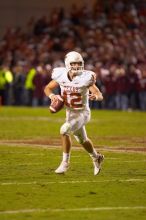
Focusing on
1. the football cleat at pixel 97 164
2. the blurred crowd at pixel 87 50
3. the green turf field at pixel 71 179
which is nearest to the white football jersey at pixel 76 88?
the football cleat at pixel 97 164

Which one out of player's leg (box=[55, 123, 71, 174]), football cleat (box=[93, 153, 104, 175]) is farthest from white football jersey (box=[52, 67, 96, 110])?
football cleat (box=[93, 153, 104, 175])

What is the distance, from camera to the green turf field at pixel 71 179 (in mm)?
8133

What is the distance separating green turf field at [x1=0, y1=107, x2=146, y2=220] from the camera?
26.7ft

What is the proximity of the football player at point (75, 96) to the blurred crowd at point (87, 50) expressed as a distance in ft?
56.4

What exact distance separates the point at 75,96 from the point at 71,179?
1062mm

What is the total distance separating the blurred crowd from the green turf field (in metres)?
10.2

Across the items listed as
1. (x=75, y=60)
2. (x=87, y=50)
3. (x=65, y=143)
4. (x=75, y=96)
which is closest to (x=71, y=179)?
(x=65, y=143)

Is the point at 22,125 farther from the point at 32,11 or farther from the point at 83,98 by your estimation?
the point at 32,11

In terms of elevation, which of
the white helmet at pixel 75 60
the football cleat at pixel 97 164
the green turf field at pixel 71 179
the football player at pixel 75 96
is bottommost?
the green turf field at pixel 71 179

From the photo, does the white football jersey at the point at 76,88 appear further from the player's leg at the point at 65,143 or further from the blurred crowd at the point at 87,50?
the blurred crowd at the point at 87,50

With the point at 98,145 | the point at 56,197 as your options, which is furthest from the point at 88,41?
the point at 56,197

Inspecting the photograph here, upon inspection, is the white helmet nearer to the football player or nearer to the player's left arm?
the football player

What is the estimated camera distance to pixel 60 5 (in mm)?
33250

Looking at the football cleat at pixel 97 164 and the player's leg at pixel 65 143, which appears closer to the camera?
the player's leg at pixel 65 143
